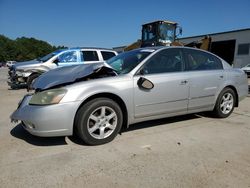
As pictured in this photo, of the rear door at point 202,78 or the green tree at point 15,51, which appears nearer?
the rear door at point 202,78

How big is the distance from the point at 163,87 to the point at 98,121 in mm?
1257

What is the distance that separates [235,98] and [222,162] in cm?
264

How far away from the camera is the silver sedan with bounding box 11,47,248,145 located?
3.25 metres

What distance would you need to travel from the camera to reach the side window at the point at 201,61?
4.58m

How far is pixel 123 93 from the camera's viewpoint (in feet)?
12.0

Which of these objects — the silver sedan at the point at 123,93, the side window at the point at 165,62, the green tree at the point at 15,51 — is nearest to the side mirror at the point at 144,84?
the silver sedan at the point at 123,93

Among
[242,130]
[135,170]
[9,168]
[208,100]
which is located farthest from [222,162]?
[9,168]

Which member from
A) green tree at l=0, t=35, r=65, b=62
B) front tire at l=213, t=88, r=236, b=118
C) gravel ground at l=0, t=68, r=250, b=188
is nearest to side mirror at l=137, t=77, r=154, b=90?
gravel ground at l=0, t=68, r=250, b=188

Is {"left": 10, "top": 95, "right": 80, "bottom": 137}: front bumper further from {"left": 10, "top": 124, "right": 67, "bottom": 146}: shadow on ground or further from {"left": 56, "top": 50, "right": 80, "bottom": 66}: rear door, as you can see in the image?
{"left": 56, "top": 50, "right": 80, "bottom": 66}: rear door

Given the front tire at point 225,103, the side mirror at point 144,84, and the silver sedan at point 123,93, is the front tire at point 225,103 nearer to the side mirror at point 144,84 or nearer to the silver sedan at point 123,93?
the silver sedan at point 123,93

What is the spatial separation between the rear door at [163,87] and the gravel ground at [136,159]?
41 cm

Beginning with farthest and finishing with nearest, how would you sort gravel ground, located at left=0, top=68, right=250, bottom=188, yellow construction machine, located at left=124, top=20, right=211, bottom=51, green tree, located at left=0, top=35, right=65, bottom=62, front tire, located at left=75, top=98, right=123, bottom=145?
green tree, located at left=0, top=35, right=65, bottom=62, yellow construction machine, located at left=124, top=20, right=211, bottom=51, front tire, located at left=75, top=98, right=123, bottom=145, gravel ground, located at left=0, top=68, right=250, bottom=188

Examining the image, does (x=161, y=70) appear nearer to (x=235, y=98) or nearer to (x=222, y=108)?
(x=222, y=108)

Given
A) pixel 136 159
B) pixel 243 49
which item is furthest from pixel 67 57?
pixel 243 49
